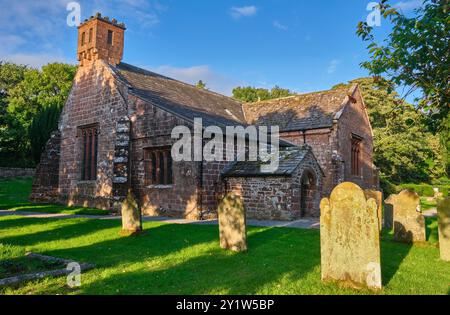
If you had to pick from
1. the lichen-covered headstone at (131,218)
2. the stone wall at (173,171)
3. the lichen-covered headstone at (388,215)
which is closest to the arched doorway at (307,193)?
the lichen-covered headstone at (388,215)

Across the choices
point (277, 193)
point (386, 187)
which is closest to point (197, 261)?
point (277, 193)

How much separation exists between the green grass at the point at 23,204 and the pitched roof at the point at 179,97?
6.71m

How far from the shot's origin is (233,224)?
29.0ft

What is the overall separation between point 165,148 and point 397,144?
28513 millimetres

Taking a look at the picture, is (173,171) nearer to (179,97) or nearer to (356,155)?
(179,97)

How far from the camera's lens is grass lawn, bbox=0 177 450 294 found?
5.62 metres

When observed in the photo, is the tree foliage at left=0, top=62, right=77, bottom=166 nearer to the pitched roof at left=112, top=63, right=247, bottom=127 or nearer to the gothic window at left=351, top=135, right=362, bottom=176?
the pitched roof at left=112, top=63, right=247, bottom=127

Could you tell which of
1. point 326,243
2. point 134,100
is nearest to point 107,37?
point 134,100

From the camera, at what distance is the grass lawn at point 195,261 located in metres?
5.62

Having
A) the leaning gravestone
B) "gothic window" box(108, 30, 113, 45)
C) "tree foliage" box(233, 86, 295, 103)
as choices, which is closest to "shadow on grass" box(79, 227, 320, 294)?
the leaning gravestone

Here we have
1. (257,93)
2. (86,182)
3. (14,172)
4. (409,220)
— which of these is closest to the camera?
(409,220)

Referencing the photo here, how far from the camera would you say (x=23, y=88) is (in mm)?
47531

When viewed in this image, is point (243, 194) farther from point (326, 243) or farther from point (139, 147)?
point (326, 243)

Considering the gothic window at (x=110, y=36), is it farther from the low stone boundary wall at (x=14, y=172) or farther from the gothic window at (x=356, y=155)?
the low stone boundary wall at (x=14, y=172)
